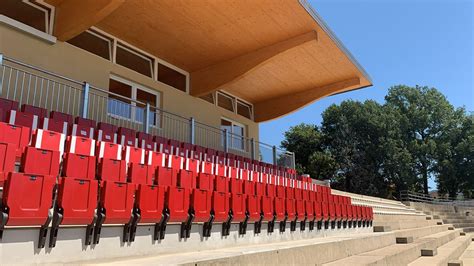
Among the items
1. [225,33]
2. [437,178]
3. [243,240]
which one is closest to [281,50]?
[225,33]

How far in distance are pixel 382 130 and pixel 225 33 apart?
86.7 ft

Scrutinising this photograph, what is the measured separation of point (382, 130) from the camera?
32500mm

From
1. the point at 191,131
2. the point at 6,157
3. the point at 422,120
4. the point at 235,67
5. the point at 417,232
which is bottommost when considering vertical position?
the point at 417,232

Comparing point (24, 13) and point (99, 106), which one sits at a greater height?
point (24, 13)

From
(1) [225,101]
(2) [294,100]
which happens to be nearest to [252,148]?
(1) [225,101]

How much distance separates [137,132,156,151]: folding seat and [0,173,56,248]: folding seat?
3.44 metres

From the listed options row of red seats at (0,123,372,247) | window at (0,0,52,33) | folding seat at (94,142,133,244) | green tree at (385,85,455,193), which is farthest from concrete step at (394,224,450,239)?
green tree at (385,85,455,193)

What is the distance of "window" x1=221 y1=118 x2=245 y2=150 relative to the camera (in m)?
11.5

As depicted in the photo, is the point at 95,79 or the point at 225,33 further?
the point at 225,33

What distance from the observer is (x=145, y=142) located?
22.9 ft

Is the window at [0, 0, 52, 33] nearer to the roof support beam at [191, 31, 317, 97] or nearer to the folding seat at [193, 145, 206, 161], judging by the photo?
the folding seat at [193, 145, 206, 161]

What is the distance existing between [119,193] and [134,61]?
634cm

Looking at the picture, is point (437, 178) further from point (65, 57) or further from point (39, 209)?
point (39, 209)

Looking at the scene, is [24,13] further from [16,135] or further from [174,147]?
[16,135]
